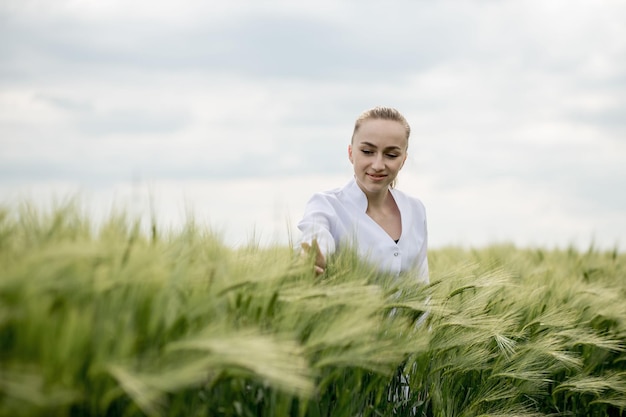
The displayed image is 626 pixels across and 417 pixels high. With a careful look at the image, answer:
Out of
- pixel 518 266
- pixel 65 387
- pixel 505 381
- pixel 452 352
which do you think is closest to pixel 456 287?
pixel 452 352

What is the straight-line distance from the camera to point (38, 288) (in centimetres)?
132

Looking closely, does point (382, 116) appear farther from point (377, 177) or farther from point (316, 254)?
point (316, 254)

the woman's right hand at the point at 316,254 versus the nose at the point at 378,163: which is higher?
the nose at the point at 378,163

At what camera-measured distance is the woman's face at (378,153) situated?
2.95 m

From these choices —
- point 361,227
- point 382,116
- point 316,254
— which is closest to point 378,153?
point 382,116

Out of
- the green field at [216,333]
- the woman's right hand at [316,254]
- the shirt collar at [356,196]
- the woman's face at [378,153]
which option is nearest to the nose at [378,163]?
the woman's face at [378,153]

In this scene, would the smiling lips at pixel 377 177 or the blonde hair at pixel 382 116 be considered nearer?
the smiling lips at pixel 377 177

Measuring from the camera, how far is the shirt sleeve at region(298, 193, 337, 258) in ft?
8.61

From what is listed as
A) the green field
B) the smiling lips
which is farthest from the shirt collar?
the green field

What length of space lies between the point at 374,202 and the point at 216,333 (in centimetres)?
185

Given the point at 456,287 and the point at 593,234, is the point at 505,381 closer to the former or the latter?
the point at 456,287

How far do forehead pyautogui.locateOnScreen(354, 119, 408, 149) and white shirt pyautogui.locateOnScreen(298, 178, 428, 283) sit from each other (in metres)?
0.23

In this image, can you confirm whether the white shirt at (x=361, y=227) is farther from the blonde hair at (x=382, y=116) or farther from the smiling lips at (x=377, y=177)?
the blonde hair at (x=382, y=116)

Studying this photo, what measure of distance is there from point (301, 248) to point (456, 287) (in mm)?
747
